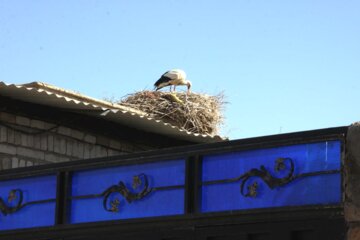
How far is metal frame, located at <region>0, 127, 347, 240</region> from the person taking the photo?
581cm

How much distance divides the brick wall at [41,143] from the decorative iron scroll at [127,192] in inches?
134

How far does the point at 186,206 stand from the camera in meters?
6.48

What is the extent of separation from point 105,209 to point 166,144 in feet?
16.4

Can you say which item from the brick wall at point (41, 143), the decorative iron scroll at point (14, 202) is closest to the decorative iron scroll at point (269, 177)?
the decorative iron scroll at point (14, 202)

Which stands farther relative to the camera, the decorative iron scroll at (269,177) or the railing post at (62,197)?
the railing post at (62,197)

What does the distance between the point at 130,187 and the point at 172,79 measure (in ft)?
35.0

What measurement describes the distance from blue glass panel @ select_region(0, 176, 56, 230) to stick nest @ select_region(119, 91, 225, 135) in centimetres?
776

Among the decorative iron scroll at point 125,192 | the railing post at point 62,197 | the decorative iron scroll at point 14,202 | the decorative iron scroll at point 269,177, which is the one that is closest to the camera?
the decorative iron scroll at point 269,177

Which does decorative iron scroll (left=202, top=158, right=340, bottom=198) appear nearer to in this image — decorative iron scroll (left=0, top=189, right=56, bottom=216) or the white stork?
decorative iron scroll (left=0, top=189, right=56, bottom=216)

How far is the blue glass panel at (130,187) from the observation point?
6637 mm

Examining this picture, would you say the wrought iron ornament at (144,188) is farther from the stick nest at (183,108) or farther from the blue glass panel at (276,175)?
the stick nest at (183,108)

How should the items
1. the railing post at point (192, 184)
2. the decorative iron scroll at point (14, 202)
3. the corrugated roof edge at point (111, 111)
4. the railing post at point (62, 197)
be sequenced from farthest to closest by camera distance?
the corrugated roof edge at point (111, 111), the decorative iron scroll at point (14, 202), the railing post at point (62, 197), the railing post at point (192, 184)

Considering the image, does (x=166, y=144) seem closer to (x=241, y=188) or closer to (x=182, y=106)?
(x=182, y=106)

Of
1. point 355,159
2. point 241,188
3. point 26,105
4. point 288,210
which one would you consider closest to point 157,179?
point 241,188
